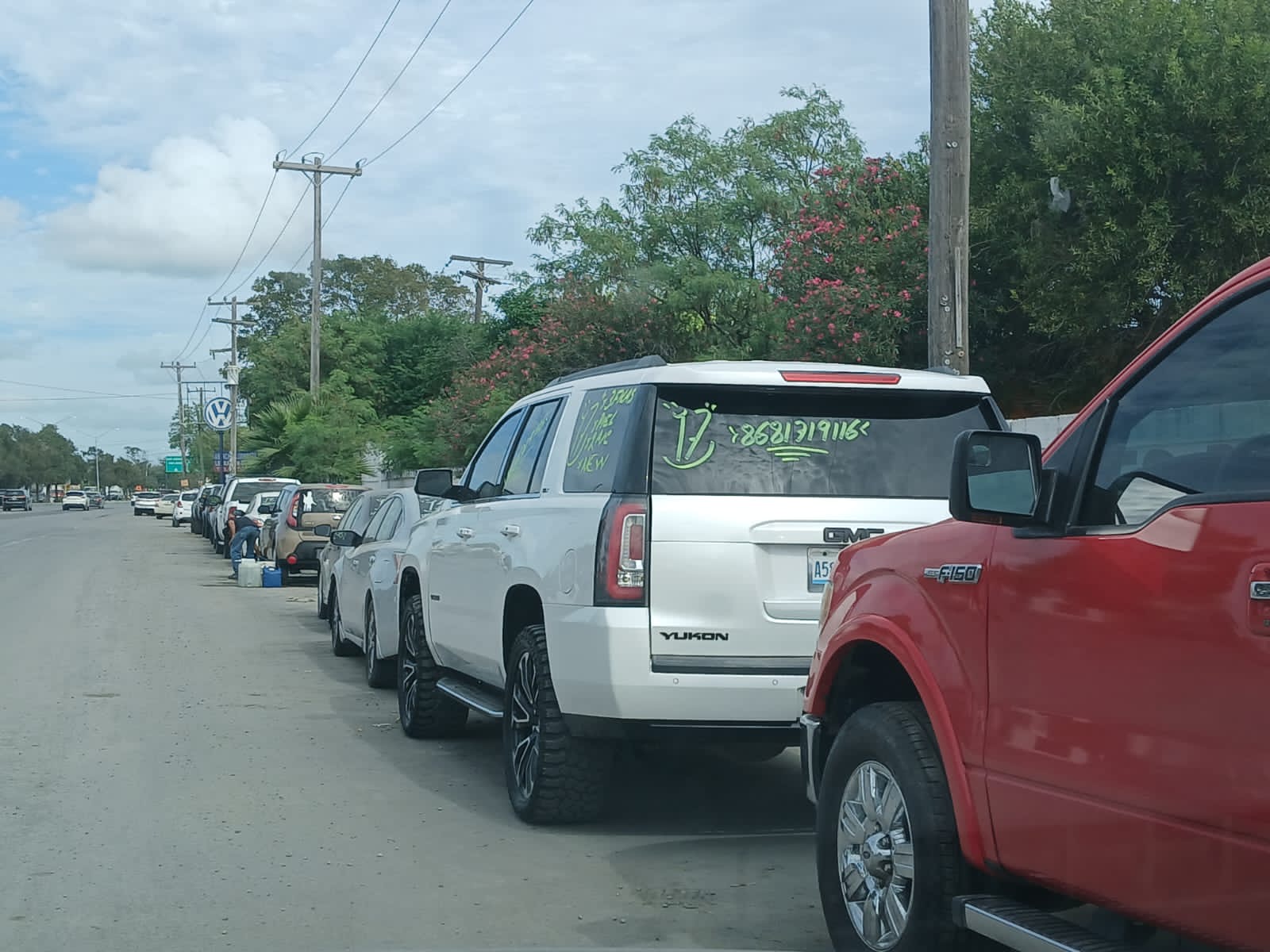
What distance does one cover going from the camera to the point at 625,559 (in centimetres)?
615

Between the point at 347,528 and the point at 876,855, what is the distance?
36.0 ft


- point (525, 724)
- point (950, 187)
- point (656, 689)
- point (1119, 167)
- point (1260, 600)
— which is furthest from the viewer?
point (1119, 167)

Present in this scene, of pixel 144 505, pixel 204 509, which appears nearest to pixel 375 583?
pixel 204 509

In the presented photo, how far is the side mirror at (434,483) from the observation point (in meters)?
8.78

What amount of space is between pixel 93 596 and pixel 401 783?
46.7 ft

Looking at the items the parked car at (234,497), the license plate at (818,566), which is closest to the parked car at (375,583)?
the license plate at (818,566)

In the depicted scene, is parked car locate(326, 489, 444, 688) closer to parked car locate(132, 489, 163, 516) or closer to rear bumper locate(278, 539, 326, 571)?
rear bumper locate(278, 539, 326, 571)

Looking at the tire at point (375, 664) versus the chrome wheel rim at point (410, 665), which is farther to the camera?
the tire at point (375, 664)

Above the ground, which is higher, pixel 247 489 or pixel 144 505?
pixel 247 489

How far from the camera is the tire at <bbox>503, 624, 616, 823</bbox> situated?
21.8 ft

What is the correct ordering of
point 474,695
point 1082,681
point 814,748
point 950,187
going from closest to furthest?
point 1082,681 < point 814,748 < point 474,695 < point 950,187

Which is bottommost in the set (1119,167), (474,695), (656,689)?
(474,695)

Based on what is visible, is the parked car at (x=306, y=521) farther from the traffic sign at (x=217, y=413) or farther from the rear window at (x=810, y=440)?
the traffic sign at (x=217, y=413)

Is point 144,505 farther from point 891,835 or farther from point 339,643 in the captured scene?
point 891,835
